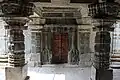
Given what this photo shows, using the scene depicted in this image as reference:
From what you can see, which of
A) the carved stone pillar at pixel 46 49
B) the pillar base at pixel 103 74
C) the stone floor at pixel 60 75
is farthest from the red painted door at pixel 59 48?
the pillar base at pixel 103 74

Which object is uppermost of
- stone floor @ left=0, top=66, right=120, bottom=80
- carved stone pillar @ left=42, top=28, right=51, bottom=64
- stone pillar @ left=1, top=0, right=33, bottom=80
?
stone pillar @ left=1, top=0, right=33, bottom=80

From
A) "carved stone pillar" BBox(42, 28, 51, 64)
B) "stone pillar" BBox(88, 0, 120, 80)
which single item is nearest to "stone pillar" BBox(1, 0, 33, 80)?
"stone pillar" BBox(88, 0, 120, 80)

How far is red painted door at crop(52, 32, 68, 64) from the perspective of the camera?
37.7 feet

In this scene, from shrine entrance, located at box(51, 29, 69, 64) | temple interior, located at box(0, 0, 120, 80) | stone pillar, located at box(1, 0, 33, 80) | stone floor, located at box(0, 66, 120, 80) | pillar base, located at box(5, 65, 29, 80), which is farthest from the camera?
shrine entrance, located at box(51, 29, 69, 64)

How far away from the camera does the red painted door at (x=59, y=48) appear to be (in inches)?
453

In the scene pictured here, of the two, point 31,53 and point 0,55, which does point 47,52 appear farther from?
point 0,55

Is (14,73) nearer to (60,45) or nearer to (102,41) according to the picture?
(102,41)

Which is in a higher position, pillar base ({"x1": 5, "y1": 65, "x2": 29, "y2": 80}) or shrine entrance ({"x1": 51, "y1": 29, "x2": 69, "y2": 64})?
pillar base ({"x1": 5, "y1": 65, "x2": 29, "y2": 80})

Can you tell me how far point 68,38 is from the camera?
11.4m

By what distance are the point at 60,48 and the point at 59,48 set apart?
Result: 0.07 metres

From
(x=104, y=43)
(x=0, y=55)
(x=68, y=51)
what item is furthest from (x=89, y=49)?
(x=104, y=43)

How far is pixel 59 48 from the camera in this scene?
11.6 metres

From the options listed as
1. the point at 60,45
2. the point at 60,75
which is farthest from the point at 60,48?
the point at 60,75

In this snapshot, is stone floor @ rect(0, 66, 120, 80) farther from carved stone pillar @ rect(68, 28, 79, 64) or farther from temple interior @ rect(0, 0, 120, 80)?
carved stone pillar @ rect(68, 28, 79, 64)
